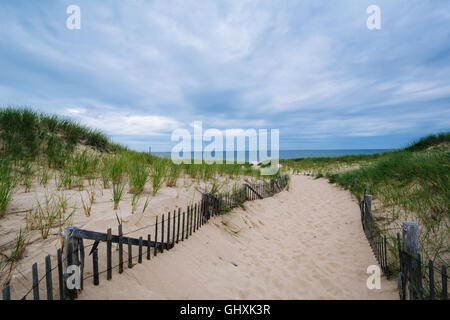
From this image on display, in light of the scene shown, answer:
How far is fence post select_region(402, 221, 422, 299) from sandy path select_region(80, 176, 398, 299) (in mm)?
658

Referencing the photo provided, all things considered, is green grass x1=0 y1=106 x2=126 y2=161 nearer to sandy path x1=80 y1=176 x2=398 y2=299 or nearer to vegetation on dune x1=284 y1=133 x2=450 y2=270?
sandy path x1=80 y1=176 x2=398 y2=299

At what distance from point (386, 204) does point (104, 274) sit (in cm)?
738

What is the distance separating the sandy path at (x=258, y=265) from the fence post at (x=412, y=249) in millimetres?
658

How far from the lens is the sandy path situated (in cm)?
297

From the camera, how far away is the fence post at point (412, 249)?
272cm

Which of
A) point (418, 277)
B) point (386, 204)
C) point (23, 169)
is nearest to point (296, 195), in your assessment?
point (386, 204)

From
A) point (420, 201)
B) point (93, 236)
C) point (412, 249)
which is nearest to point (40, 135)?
point (93, 236)

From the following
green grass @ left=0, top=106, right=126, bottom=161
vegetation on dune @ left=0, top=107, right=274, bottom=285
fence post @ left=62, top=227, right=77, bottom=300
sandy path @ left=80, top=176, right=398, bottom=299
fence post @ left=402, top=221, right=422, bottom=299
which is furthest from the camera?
green grass @ left=0, top=106, right=126, bottom=161

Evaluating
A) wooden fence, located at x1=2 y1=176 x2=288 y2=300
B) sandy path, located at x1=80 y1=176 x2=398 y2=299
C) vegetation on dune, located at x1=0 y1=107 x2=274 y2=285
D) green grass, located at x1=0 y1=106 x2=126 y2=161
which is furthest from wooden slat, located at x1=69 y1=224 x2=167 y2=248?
green grass, located at x1=0 y1=106 x2=126 y2=161

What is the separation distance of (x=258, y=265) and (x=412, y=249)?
250 centimetres

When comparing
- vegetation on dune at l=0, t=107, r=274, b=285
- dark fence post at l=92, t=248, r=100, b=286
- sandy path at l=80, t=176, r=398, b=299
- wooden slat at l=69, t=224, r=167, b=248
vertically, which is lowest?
sandy path at l=80, t=176, r=398, b=299

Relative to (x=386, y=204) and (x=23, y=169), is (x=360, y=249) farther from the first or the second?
(x=23, y=169)
